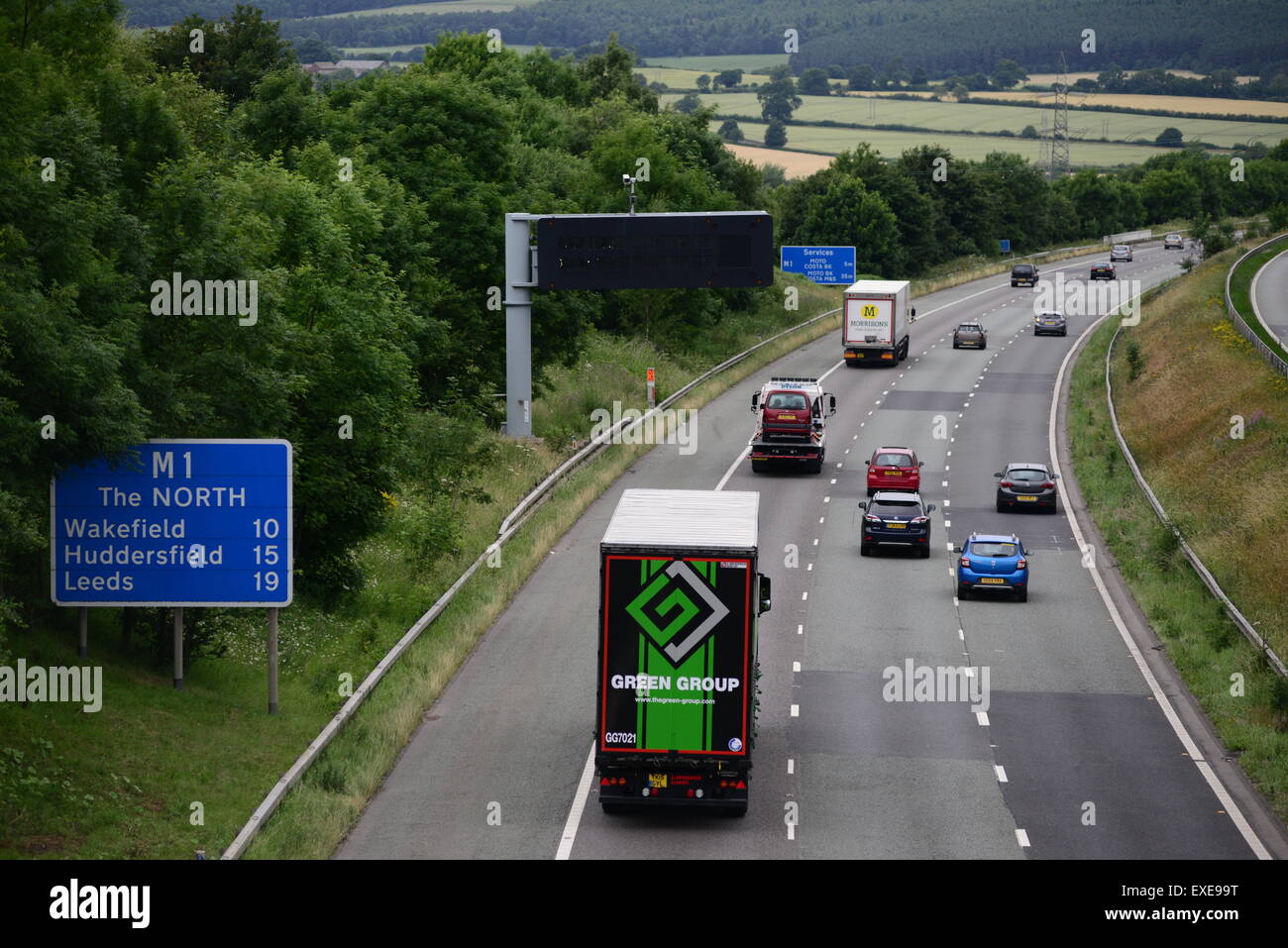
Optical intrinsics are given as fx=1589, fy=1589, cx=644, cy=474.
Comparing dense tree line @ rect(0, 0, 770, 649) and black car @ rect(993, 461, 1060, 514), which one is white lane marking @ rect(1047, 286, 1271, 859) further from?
dense tree line @ rect(0, 0, 770, 649)

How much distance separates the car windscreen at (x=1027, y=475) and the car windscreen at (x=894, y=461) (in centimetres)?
315

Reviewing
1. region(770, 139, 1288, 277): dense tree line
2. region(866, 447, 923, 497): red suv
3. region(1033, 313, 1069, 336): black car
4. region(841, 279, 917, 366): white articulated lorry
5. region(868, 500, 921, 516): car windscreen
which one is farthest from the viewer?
region(770, 139, 1288, 277): dense tree line

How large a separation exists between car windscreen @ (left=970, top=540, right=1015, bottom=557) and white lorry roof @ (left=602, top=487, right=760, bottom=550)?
14.8m

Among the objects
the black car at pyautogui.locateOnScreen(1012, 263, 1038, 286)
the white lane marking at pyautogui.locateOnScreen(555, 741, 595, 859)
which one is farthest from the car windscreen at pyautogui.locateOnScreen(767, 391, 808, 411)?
the black car at pyautogui.locateOnScreen(1012, 263, 1038, 286)

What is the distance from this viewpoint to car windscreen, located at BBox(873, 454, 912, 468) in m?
50.2

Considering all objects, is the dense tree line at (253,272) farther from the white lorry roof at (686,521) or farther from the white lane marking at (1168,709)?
the white lane marking at (1168,709)

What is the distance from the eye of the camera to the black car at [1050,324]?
91.9m

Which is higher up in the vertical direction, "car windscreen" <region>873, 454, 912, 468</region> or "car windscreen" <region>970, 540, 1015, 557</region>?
"car windscreen" <region>873, 454, 912, 468</region>

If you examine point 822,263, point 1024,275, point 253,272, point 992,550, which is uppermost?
point 253,272

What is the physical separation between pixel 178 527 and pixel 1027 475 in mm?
30491

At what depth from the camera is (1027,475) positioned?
4888 centimetres

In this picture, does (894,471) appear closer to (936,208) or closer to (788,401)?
(788,401)

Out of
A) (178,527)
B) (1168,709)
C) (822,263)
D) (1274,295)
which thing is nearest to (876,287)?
(1274,295)
